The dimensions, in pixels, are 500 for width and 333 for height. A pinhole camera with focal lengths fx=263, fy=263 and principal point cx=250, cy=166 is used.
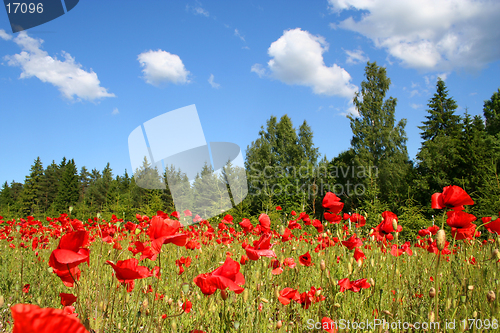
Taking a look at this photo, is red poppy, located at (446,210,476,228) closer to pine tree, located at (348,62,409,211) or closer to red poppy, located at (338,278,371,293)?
red poppy, located at (338,278,371,293)

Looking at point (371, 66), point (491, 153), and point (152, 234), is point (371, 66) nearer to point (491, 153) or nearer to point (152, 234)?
point (491, 153)

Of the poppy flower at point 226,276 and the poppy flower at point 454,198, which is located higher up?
the poppy flower at point 454,198

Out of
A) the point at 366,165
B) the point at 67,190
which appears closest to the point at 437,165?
the point at 366,165

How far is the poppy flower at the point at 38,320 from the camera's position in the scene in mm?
351

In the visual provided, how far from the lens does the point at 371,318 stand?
1852mm

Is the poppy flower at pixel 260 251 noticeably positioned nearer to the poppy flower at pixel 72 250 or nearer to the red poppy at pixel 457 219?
the poppy flower at pixel 72 250

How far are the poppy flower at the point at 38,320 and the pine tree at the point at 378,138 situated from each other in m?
20.7

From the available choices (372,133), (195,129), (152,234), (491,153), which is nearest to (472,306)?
(152,234)

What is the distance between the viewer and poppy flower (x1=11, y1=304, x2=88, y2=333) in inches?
13.8

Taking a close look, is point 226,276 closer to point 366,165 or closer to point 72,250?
point 72,250

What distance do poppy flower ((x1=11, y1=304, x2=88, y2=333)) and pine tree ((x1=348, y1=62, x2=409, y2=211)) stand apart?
20.7 meters

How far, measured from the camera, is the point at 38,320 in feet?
1.19

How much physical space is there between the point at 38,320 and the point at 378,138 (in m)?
22.7

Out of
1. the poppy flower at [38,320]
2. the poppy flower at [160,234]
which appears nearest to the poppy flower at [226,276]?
the poppy flower at [160,234]
